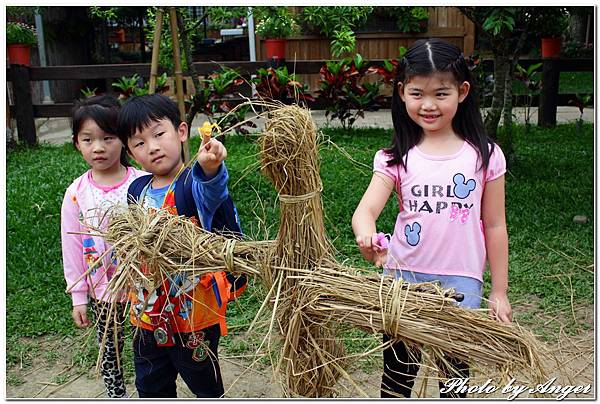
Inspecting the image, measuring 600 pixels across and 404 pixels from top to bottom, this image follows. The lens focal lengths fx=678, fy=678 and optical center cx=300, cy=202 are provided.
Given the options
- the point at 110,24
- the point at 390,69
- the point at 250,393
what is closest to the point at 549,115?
the point at 390,69

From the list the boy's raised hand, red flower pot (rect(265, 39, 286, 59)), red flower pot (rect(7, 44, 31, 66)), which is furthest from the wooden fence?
the boy's raised hand

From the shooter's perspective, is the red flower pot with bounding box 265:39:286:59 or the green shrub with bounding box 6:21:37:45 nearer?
the green shrub with bounding box 6:21:37:45

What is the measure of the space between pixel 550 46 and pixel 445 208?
7572 millimetres

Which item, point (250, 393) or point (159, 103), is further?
point (250, 393)

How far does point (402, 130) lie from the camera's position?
2062mm

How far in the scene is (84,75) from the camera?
27.3 feet

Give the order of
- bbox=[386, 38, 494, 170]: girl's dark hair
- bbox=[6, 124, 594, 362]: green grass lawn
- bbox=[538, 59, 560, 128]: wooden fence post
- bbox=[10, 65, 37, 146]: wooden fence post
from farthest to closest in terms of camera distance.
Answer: bbox=[538, 59, 560, 128]: wooden fence post < bbox=[10, 65, 37, 146]: wooden fence post < bbox=[6, 124, 594, 362]: green grass lawn < bbox=[386, 38, 494, 170]: girl's dark hair

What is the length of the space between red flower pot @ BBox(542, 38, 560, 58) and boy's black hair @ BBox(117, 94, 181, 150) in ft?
24.9

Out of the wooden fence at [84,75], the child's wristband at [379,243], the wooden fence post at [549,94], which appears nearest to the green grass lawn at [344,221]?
the child's wristband at [379,243]

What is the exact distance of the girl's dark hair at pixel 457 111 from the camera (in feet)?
6.31

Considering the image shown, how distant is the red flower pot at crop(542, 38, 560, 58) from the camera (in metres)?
8.65

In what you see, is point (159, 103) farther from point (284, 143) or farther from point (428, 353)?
point (428, 353)

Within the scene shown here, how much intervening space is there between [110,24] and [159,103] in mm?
12243

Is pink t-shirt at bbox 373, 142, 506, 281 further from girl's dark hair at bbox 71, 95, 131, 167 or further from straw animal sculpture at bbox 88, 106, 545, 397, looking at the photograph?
girl's dark hair at bbox 71, 95, 131, 167
